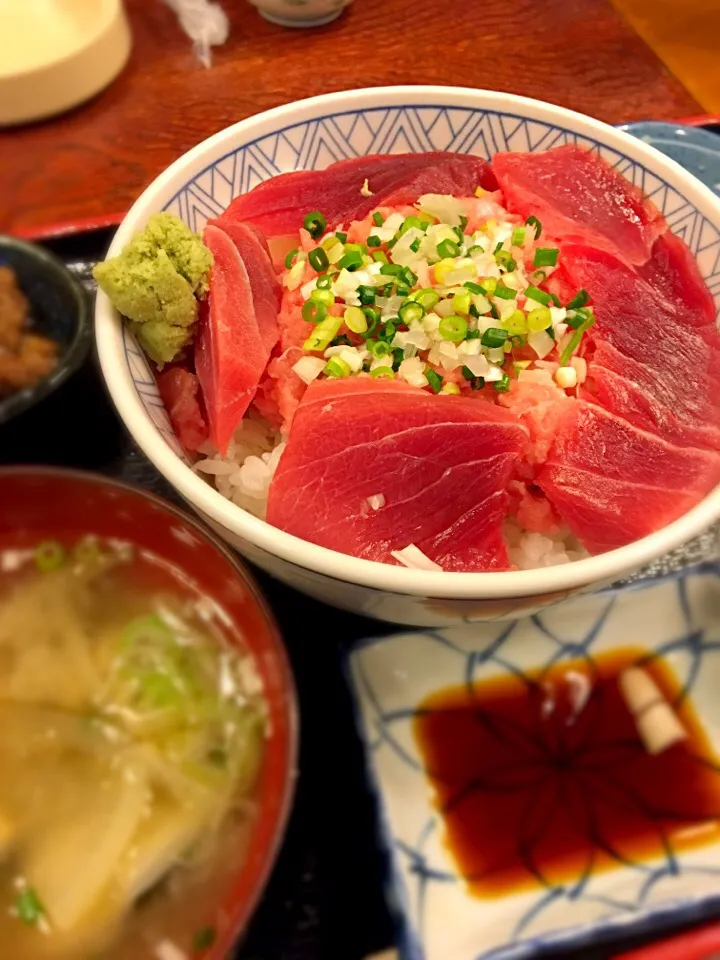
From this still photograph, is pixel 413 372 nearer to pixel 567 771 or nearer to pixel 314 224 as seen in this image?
pixel 314 224

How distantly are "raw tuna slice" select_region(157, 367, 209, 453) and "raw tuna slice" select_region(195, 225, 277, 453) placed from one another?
0.03 meters

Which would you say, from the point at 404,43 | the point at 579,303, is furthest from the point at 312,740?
the point at 404,43

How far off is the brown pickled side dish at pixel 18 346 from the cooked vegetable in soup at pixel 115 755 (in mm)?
396

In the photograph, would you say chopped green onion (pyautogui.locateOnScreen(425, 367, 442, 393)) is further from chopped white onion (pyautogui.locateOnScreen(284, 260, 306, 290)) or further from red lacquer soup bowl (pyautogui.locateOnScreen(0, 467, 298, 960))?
red lacquer soup bowl (pyautogui.locateOnScreen(0, 467, 298, 960))

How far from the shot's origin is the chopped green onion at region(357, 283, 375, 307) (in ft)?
4.82

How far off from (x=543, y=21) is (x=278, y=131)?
76.5 inches

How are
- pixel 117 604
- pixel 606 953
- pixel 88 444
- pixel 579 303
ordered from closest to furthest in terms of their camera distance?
pixel 606 953 < pixel 117 604 < pixel 579 303 < pixel 88 444

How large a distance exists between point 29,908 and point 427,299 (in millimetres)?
1197

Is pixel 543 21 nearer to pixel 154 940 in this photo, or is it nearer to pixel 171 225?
pixel 171 225

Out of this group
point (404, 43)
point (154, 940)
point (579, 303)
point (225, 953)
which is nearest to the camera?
point (225, 953)

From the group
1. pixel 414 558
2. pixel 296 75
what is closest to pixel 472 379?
pixel 414 558

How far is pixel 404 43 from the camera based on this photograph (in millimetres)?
3039

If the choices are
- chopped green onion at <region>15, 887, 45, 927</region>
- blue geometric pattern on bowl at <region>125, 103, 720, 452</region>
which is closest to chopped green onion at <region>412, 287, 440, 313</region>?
blue geometric pattern on bowl at <region>125, 103, 720, 452</region>

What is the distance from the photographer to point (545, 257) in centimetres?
154
